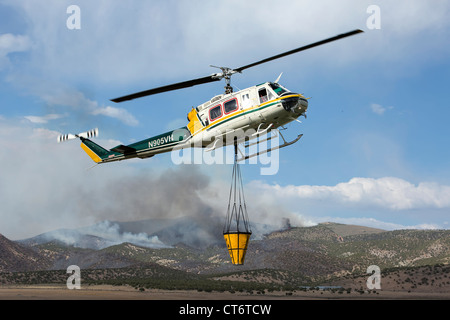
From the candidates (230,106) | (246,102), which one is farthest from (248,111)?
(230,106)

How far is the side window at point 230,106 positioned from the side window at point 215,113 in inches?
17.5

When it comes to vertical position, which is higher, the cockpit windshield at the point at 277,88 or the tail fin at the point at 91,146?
the cockpit windshield at the point at 277,88

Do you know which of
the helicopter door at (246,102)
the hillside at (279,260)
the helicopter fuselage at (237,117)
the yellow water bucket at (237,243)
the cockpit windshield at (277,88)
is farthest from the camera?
the hillside at (279,260)

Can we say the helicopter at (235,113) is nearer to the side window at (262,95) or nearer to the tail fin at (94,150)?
the side window at (262,95)

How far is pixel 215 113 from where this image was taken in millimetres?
30531

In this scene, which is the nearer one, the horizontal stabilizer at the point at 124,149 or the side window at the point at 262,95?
the side window at the point at 262,95

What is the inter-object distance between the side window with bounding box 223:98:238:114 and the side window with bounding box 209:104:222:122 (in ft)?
1.46

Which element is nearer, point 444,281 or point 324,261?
point 444,281

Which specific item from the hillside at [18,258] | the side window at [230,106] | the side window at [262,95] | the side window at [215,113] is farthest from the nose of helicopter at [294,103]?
the hillside at [18,258]

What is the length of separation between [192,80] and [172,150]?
5802 mm

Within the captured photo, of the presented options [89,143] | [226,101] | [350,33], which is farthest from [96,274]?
[350,33]

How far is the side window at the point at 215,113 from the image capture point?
99.4 ft

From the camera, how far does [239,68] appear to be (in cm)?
2922
